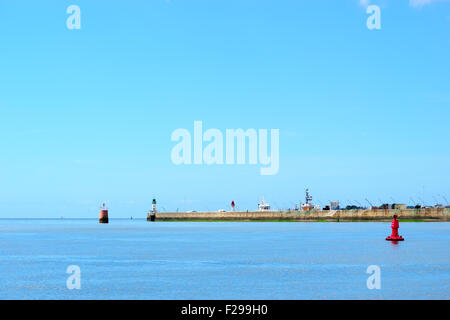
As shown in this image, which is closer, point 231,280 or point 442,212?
point 231,280

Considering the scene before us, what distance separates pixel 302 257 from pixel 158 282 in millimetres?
20285

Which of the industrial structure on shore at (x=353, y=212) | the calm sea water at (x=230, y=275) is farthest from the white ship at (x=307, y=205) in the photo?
the calm sea water at (x=230, y=275)

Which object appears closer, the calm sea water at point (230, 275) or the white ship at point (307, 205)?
the calm sea water at point (230, 275)

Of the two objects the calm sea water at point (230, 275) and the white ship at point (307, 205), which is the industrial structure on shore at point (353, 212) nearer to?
the white ship at point (307, 205)

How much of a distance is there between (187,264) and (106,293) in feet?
51.4

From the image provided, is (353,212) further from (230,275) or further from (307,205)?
(230,275)

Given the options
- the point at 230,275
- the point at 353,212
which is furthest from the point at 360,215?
the point at 230,275

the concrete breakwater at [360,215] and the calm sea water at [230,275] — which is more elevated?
the calm sea water at [230,275]

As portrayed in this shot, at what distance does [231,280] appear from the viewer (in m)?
34.9

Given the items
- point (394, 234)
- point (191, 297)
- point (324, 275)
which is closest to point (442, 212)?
point (394, 234)
